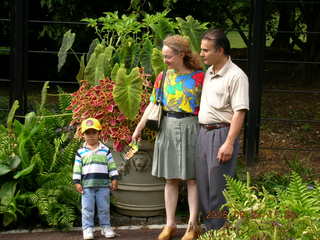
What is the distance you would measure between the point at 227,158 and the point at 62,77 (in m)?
7.61

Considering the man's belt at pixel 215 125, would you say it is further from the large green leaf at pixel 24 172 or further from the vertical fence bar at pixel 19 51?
the vertical fence bar at pixel 19 51

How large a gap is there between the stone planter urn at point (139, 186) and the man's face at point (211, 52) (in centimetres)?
131

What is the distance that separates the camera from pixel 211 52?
189 inches

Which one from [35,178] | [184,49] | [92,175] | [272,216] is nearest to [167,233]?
[92,175]

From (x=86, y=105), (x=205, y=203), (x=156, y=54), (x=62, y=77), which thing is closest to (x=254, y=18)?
(x=156, y=54)

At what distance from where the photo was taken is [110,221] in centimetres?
599

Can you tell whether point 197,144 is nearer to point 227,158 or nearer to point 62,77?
point 227,158

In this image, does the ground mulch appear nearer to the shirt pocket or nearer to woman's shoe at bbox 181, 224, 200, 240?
woman's shoe at bbox 181, 224, 200, 240

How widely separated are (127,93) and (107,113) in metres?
0.43

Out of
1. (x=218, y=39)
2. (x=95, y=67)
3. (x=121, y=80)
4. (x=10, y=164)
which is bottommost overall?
(x=10, y=164)

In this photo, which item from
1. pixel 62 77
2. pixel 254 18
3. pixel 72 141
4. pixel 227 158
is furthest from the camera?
pixel 62 77

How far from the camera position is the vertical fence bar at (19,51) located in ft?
24.2

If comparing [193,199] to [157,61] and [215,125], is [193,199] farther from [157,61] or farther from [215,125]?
[157,61]

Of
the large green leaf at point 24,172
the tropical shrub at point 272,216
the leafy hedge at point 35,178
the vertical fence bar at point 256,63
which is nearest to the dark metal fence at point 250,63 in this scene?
the vertical fence bar at point 256,63
